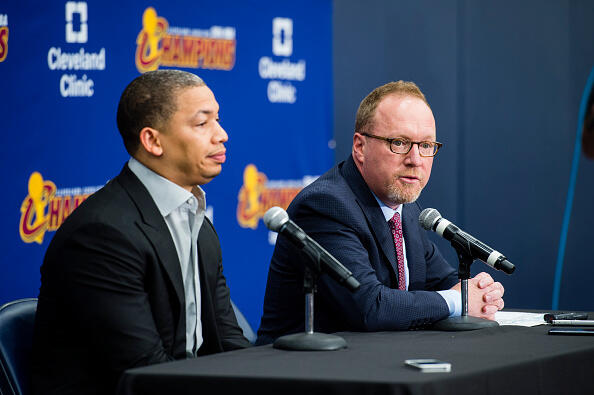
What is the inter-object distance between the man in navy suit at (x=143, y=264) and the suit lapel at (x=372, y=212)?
0.57 meters

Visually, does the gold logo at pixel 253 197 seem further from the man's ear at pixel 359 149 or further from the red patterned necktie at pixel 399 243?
the red patterned necktie at pixel 399 243

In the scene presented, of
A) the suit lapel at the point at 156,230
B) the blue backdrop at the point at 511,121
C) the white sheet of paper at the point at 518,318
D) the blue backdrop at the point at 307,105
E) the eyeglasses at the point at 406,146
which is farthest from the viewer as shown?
the blue backdrop at the point at 511,121

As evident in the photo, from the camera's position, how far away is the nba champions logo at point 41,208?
376 centimetres

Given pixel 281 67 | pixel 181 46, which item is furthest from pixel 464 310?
pixel 281 67

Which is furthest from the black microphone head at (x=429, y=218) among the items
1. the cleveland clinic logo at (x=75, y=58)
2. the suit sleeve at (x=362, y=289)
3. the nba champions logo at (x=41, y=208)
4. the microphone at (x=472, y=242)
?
the cleveland clinic logo at (x=75, y=58)

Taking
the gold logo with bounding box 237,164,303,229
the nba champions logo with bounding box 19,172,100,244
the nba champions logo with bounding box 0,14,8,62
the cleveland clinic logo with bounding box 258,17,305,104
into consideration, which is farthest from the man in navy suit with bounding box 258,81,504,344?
the cleveland clinic logo with bounding box 258,17,305,104

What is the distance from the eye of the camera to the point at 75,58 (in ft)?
13.0

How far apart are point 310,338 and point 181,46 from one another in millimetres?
2444

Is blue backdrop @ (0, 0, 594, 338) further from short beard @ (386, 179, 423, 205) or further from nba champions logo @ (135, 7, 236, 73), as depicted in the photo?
short beard @ (386, 179, 423, 205)

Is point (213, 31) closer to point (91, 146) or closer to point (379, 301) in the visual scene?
point (91, 146)

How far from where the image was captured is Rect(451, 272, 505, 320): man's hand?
300cm

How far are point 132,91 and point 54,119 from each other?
129cm

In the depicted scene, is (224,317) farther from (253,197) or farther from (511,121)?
(511,121)

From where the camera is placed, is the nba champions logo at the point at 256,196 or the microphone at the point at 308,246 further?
the nba champions logo at the point at 256,196
